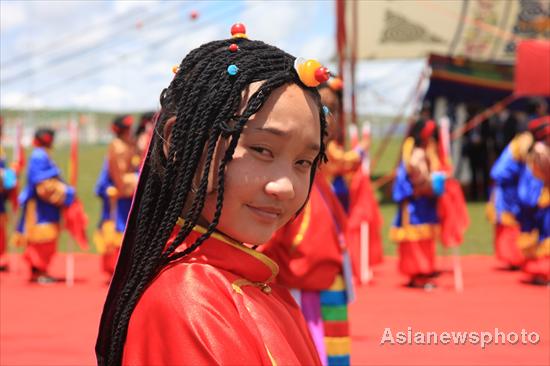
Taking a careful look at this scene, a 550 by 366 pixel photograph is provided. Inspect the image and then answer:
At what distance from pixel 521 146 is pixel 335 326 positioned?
466 centimetres

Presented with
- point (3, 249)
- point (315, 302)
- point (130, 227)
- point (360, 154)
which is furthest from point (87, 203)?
point (130, 227)

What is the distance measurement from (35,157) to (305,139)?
631 centimetres

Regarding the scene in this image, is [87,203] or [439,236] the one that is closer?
[439,236]

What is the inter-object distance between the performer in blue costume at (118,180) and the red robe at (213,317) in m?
5.59

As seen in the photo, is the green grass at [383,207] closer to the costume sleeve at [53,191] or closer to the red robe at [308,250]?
the costume sleeve at [53,191]

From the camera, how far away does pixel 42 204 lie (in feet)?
24.8

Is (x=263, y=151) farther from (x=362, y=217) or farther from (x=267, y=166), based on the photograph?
(x=362, y=217)

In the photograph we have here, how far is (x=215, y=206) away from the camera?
1527mm

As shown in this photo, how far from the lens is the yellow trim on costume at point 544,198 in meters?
6.91

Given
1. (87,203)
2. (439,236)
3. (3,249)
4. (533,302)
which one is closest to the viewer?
(533,302)

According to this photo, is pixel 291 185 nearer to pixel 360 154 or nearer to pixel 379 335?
pixel 379 335

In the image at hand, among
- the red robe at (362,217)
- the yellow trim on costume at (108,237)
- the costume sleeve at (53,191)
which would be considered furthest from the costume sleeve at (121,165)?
the red robe at (362,217)

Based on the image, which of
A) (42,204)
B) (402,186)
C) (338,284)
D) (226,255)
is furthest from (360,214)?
(226,255)

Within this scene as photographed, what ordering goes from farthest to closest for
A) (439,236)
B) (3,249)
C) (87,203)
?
1. (87,203)
2. (3,249)
3. (439,236)
